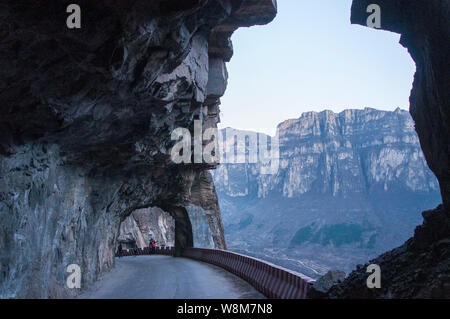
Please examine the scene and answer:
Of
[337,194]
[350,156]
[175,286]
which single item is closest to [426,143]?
[175,286]

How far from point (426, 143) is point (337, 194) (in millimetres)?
138373

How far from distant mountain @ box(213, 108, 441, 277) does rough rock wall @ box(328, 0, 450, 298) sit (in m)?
84.2

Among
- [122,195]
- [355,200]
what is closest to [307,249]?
[355,200]

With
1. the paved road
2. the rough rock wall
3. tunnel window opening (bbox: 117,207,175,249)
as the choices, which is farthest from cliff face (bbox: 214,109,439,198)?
the rough rock wall

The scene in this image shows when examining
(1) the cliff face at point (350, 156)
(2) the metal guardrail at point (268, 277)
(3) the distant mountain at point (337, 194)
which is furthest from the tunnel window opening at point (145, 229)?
(1) the cliff face at point (350, 156)

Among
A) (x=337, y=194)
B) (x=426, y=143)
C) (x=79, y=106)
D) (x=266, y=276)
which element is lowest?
(x=337, y=194)

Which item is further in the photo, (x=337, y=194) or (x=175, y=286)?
(x=337, y=194)

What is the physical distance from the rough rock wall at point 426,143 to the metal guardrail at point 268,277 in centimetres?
80

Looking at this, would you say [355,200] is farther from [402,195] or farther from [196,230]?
[196,230]

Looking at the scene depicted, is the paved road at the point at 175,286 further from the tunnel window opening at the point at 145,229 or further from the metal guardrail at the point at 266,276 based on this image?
the tunnel window opening at the point at 145,229

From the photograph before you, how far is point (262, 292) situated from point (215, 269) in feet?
21.0

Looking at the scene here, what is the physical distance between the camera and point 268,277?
10711 mm

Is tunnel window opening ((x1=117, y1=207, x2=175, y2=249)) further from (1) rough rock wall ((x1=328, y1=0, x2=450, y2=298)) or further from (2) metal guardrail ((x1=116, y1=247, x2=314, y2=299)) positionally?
(1) rough rock wall ((x1=328, y1=0, x2=450, y2=298))

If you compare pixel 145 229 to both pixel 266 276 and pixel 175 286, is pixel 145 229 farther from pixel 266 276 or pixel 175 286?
pixel 266 276
